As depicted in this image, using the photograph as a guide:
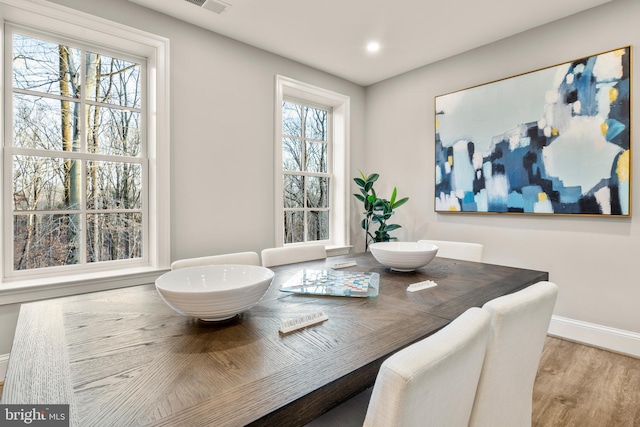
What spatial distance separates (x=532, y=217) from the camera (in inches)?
109

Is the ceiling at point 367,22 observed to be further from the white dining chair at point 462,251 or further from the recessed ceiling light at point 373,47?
the white dining chair at point 462,251

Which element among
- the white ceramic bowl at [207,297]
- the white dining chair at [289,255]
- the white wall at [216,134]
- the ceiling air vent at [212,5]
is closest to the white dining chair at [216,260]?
the white dining chair at [289,255]

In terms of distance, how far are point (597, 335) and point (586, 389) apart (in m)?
0.77

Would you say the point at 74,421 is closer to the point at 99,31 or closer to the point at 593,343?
the point at 99,31

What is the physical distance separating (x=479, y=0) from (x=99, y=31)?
9.02ft

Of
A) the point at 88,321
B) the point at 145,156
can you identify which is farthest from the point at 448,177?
the point at 88,321

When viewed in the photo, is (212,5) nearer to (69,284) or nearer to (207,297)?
(69,284)

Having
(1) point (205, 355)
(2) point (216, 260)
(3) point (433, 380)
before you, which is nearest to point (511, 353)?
(3) point (433, 380)

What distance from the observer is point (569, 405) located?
1.76m

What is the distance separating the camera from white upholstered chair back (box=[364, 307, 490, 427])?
54 cm

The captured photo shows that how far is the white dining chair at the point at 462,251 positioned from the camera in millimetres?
2203

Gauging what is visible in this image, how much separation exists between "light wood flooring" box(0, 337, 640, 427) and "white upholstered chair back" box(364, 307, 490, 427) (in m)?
1.34

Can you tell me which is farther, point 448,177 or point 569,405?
point 448,177

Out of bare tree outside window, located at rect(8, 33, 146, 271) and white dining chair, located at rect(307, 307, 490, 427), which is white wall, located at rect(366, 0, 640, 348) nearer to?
white dining chair, located at rect(307, 307, 490, 427)
